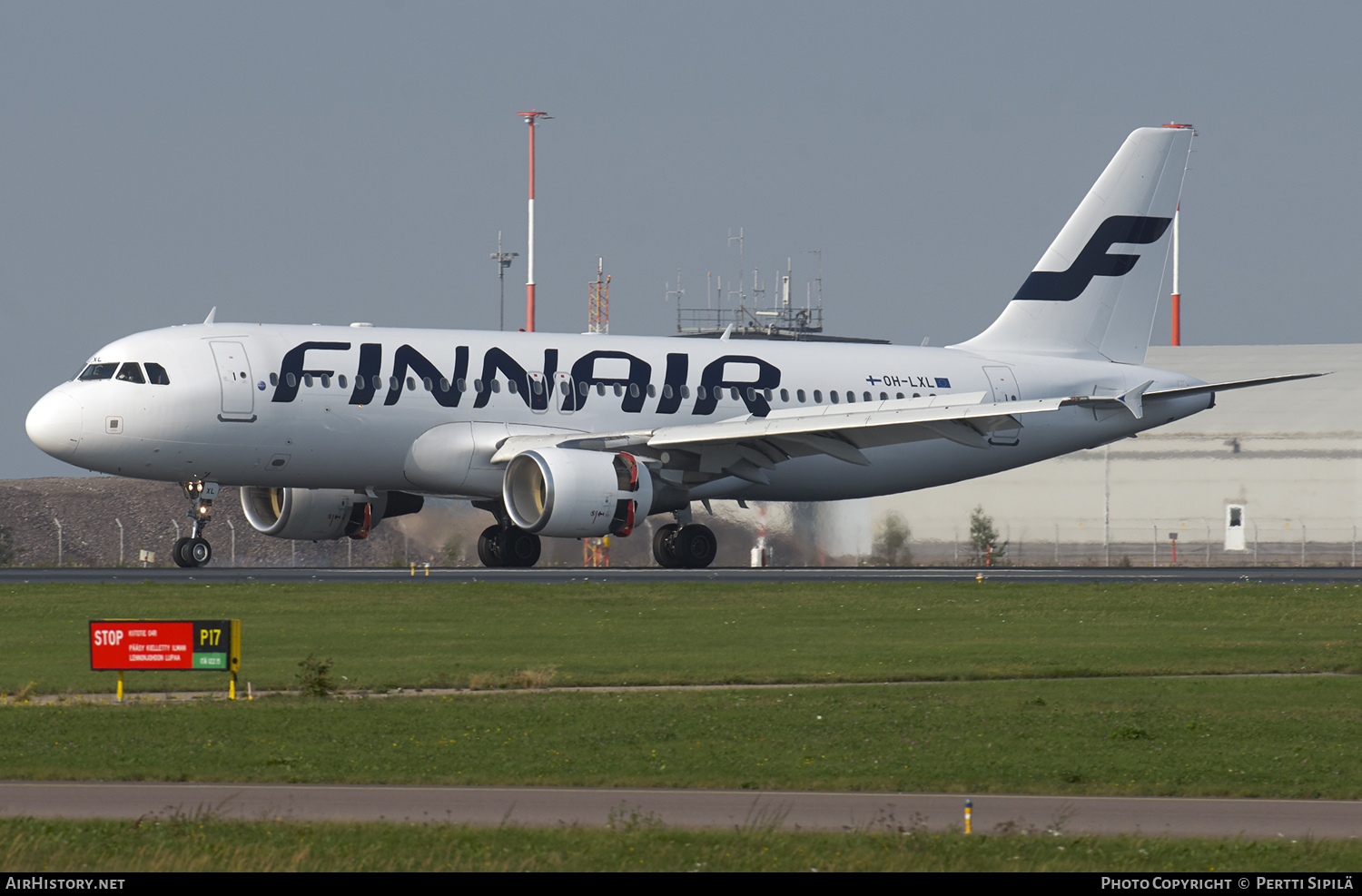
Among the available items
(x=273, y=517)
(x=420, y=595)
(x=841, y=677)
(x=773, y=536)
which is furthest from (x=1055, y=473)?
(x=841, y=677)

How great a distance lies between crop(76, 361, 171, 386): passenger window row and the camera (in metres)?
36.7

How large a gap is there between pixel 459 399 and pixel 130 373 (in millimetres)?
6925

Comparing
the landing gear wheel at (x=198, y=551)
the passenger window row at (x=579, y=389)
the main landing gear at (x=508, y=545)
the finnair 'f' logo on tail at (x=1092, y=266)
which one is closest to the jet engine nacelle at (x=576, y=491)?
the passenger window row at (x=579, y=389)

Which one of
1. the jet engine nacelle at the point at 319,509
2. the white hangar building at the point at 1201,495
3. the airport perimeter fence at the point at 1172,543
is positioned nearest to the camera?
the jet engine nacelle at the point at 319,509

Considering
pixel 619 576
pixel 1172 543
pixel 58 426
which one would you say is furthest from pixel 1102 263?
pixel 58 426

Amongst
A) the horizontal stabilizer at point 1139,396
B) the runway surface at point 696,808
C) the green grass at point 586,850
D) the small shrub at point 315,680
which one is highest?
the horizontal stabilizer at point 1139,396

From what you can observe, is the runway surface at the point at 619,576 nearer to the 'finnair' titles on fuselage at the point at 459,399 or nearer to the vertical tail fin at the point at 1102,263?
the 'finnair' titles on fuselage at the point at 459,399

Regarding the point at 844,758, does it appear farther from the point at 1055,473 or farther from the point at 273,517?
the point at 1055,473

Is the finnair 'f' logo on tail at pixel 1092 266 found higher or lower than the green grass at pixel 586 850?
higher

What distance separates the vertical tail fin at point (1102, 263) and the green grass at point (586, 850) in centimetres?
3622

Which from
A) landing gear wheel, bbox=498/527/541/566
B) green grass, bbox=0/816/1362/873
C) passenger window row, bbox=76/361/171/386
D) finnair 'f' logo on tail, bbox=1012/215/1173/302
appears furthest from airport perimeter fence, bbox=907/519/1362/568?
green grass, bbox=0/816/1362/873

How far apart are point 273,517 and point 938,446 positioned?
55.4 feet

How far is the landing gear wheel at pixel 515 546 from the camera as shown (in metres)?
42.8

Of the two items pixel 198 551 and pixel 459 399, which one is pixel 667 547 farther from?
pixel 198 551
